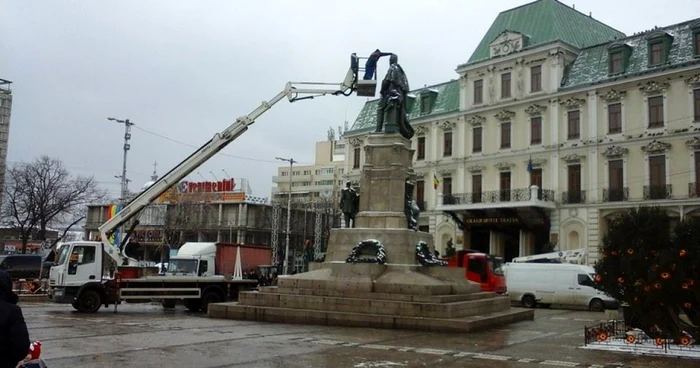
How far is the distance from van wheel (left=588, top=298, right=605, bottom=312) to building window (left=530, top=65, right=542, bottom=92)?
16.2 m

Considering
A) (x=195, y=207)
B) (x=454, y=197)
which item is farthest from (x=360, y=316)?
(x=195, y=207)

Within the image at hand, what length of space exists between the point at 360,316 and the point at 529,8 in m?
34.4

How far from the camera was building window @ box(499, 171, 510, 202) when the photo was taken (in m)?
42.9

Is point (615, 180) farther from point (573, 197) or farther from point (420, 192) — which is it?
point (420, 192)

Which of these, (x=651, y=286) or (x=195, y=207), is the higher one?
(x=195, y=207)

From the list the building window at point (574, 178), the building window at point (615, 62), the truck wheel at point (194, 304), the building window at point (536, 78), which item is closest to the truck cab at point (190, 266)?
the truck wheel at point (194, 304)

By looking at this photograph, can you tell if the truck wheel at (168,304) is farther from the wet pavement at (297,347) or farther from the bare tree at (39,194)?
the bare tree at (39,194)

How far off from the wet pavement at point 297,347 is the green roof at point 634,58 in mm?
Result: 24660

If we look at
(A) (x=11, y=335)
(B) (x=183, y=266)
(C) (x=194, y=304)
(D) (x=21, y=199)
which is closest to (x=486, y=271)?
(B) (x=183, y=266)

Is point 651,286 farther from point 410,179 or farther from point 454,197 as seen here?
point 454,197

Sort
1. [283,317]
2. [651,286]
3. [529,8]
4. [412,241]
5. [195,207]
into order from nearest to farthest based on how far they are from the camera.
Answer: [651,286]
[283,317]
[412,241]
[529,8]
[195,207]

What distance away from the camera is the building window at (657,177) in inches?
1441

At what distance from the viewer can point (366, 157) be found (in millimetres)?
21469

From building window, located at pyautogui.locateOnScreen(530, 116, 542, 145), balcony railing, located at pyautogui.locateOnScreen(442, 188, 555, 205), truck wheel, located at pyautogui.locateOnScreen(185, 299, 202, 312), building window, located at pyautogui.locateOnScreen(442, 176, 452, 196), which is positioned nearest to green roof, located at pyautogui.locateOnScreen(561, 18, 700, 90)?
building window, located at pyautogui.locateOnScreen(530, 116, 542, 145)
